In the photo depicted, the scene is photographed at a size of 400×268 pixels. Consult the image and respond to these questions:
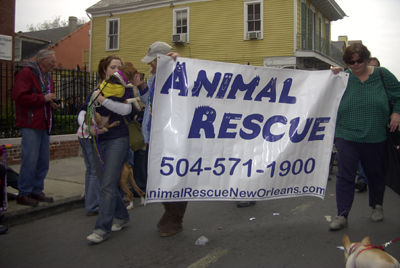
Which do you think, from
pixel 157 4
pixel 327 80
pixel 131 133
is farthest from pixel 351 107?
pixel 157 4

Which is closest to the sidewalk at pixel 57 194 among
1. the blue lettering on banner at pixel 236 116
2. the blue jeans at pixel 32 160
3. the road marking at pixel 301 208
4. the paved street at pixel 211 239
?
the paved street at pixel 211 239

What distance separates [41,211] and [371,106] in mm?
4434

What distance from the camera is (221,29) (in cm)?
2005

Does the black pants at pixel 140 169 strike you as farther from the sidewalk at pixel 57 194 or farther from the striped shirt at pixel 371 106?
the striped shirt at pixel 371 106

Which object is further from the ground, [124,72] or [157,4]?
[157,4]

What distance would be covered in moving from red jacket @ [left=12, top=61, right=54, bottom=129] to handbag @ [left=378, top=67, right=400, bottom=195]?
14.3 feet

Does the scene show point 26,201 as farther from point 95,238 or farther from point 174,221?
point 174,221

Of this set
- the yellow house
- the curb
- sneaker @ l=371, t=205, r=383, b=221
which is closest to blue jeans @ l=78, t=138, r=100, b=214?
the curb

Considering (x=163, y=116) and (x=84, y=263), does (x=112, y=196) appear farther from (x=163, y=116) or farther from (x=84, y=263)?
(x=163, y=116)

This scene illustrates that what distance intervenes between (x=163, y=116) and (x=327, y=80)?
1.97 meters

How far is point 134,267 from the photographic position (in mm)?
3285

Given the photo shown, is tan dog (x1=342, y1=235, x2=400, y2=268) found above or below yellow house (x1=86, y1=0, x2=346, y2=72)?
below

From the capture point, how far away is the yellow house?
1903 cm

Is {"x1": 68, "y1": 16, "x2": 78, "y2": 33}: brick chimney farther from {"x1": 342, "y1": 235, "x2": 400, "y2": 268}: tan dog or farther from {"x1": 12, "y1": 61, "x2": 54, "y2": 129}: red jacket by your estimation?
{"x1": 342, "y1": 235, "x2": 400, "y2": 268}: tan dog
